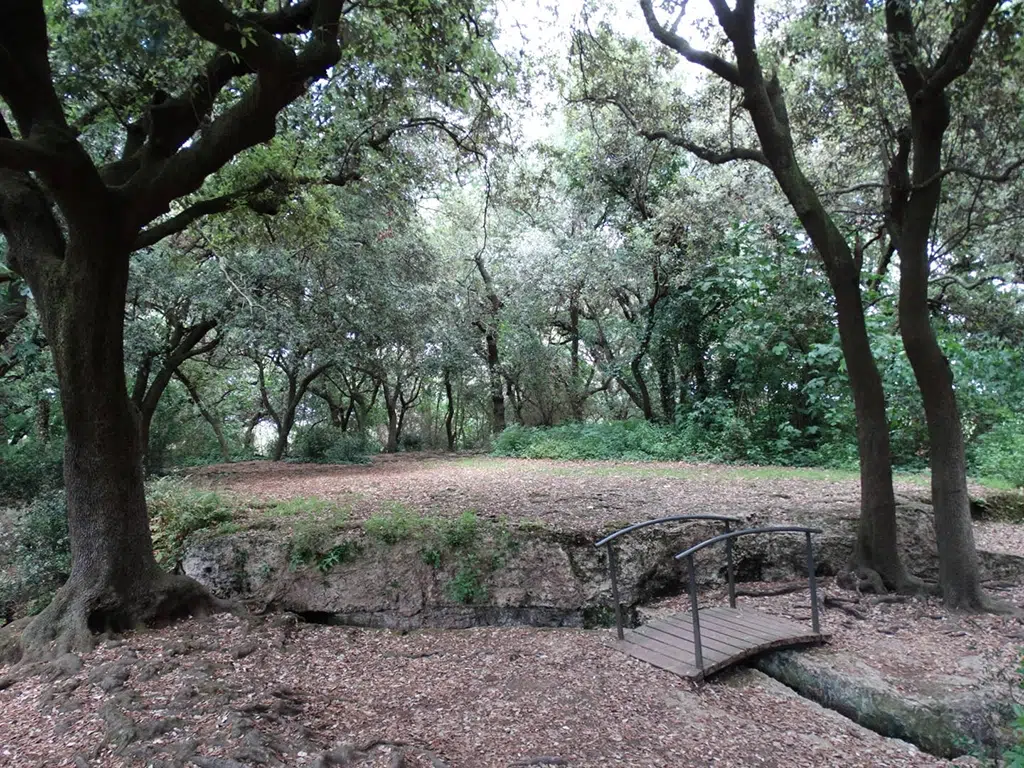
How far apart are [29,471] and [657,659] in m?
11.3

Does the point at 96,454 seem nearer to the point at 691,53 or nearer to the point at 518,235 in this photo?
the point at 691,53

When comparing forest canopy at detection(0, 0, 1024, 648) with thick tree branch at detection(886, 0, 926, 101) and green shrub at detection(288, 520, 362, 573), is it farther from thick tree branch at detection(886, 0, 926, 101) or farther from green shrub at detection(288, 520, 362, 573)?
green shrub at detection(288, 520, 362, 573)

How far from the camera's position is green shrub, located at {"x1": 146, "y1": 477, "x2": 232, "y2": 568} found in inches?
261

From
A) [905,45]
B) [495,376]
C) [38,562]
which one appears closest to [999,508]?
[905,45]

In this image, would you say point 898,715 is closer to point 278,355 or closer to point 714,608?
point 714,608

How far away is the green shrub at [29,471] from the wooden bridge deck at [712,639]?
29.8ft

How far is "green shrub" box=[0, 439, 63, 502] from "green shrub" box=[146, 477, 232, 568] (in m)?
3.23

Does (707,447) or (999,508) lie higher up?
(707,447)

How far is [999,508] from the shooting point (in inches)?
333

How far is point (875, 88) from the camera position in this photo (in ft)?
22.5

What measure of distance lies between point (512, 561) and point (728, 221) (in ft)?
31.7

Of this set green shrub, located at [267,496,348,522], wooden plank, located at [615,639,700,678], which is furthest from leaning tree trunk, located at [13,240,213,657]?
wooden plank, located at [615,639,700,678]

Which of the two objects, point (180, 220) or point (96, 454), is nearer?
point (96, 454)

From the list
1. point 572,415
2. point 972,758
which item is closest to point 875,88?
point 972,758
